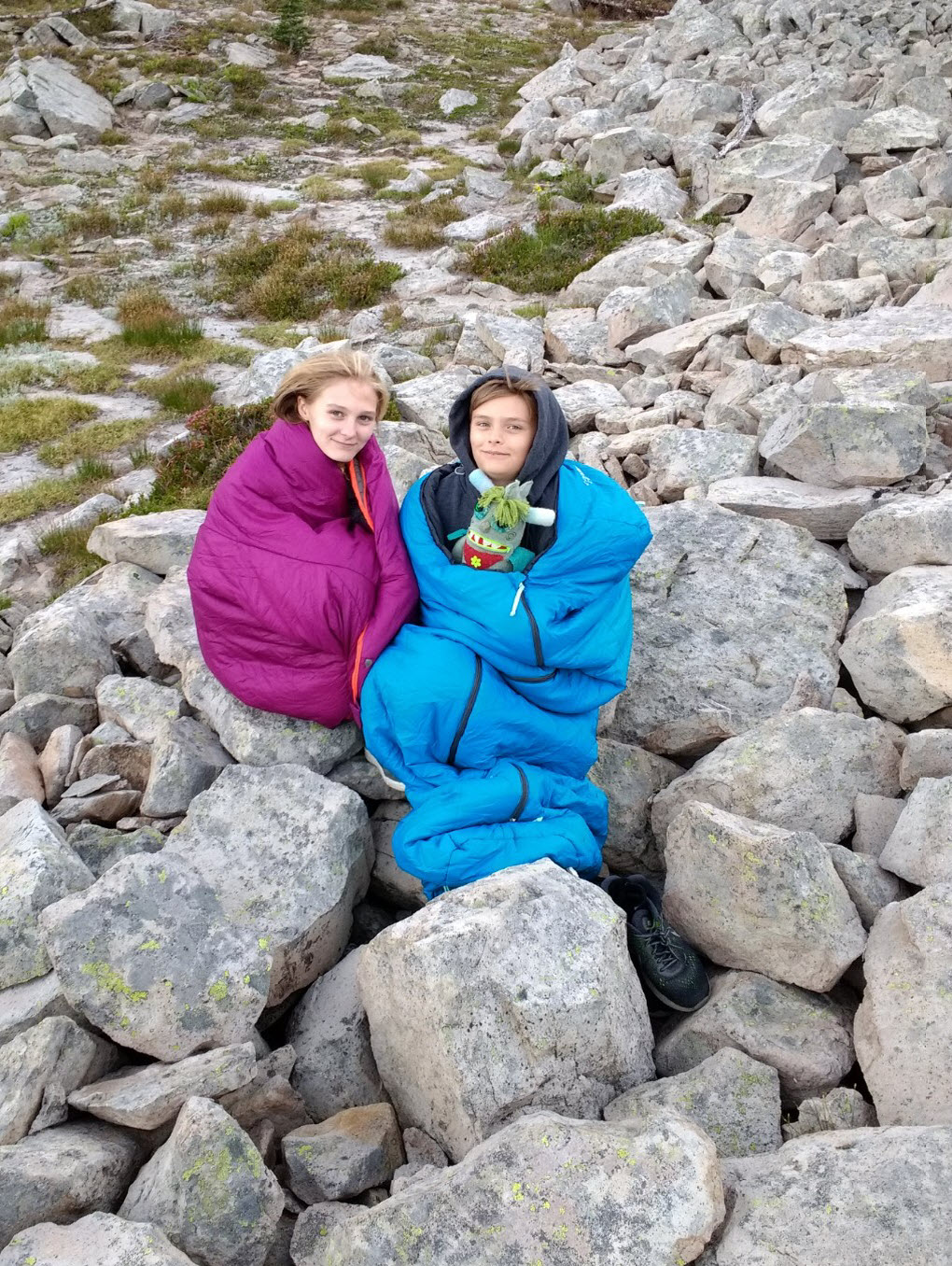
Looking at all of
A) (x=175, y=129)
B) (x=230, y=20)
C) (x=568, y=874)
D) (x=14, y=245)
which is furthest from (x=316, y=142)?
(x=568, y=874)

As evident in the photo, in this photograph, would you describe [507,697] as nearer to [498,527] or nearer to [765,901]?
[498,527]

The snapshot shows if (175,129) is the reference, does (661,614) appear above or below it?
below

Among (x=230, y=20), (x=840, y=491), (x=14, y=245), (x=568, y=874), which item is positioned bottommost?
(x=568, y=874)

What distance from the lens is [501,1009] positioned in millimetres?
3055

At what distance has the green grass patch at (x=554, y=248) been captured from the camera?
12664 millimetres

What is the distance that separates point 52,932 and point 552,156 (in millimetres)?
18684

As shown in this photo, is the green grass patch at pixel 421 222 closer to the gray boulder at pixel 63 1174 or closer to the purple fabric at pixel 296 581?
the purple fabric at pixel 296 581

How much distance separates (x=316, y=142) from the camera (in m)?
21.3

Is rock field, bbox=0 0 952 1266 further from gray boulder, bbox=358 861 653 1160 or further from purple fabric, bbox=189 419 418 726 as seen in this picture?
purple fabric, bbox=189 419 418 726

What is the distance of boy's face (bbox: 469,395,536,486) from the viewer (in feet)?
14.2

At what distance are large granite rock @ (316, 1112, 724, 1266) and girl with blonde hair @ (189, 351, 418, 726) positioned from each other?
2.26 meters

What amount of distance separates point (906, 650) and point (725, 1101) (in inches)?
98.8

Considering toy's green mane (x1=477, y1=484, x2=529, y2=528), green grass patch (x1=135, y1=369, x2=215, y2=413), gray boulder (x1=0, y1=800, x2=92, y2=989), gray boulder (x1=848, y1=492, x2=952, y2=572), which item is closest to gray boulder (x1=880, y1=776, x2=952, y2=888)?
gray boulder (x1=848, y1=492, x2=952, y2=572)

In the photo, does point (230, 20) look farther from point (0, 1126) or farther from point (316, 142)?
point (0, 1126)
